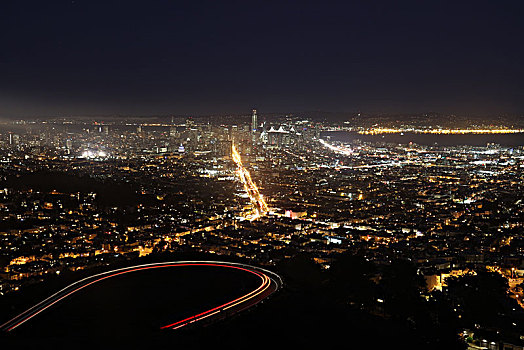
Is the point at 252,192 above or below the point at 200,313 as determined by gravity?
below

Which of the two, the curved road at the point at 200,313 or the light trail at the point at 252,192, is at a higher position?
the curved road at the point at 200,313

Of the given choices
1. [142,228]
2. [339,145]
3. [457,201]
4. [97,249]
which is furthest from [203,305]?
[339,145]

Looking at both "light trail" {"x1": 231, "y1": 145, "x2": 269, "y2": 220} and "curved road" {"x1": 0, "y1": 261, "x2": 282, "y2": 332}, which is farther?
"light trail" {"x1": 231, "y1": 145, "x2": 269, "y2": 220}

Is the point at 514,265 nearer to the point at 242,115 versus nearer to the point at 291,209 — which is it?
the point at 291,209

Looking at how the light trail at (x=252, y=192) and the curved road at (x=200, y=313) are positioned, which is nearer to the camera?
the curved road at (x=200, y=313)

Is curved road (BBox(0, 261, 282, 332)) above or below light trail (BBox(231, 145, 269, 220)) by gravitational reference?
above
